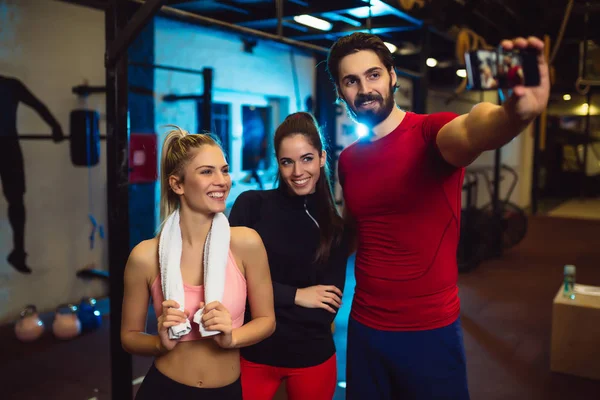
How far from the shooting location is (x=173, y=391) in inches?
53.9

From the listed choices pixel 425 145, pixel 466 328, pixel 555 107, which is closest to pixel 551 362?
pixel 466 328

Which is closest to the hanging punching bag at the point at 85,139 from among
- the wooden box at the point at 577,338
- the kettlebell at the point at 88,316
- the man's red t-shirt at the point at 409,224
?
the kettlebell at the point at 88,316

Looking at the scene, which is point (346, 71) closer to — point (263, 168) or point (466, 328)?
point (466, 328)

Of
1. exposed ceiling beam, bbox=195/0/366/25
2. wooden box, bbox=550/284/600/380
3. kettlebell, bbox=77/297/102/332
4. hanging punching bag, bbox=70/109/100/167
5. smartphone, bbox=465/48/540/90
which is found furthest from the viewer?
hanging punching bag, bbox=70/109/100/167

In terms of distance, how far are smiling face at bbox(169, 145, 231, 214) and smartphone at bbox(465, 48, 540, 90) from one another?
70cm

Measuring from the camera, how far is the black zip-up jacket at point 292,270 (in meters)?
1.59

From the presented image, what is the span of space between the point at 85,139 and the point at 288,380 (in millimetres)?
3085

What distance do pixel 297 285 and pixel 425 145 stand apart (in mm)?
603

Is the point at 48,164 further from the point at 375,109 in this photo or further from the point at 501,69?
the point at 501,69

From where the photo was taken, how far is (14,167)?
12.8ft

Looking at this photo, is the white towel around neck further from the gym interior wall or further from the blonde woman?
Answer: the gym interior wall

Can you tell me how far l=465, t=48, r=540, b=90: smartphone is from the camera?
0.89 meters

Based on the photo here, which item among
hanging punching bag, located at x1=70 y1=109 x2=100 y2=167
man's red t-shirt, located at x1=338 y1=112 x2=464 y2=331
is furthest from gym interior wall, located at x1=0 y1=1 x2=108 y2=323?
man's red t-shirt, located at x1=338 y1=112 x2=464 y2=331

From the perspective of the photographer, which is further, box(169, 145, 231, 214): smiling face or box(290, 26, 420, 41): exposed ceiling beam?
box(290, 26, 420, 41): exposed ceiling beam
